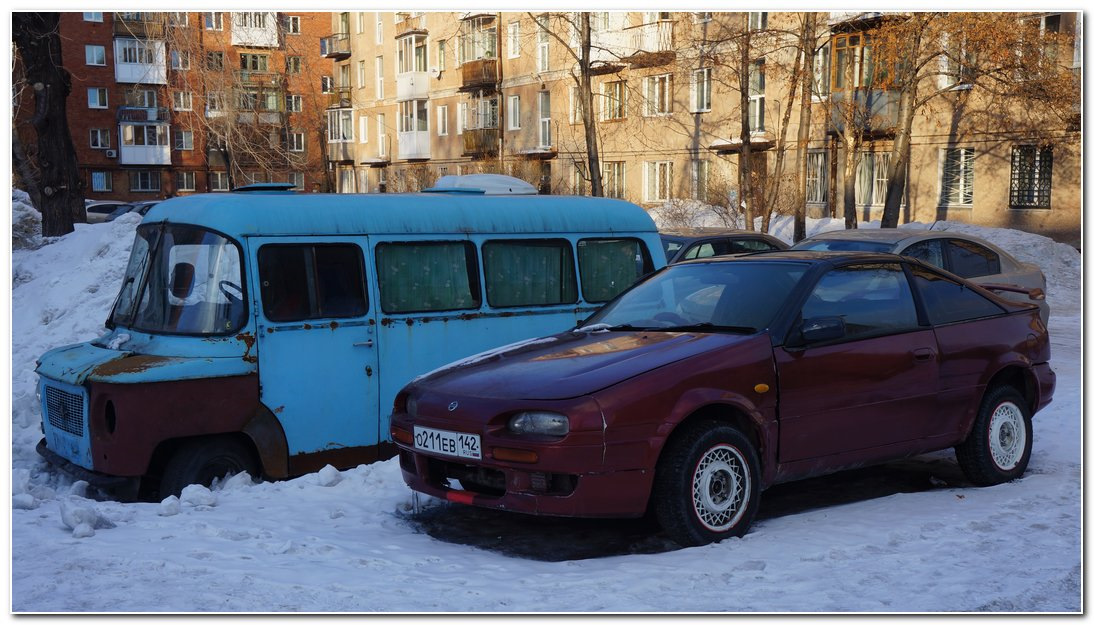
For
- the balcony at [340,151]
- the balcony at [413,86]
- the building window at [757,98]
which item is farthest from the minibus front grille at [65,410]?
the balcony at [340,151]

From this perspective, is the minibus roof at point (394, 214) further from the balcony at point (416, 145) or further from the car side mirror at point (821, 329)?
the balcony at point (416, 145)

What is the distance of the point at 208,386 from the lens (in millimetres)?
7320

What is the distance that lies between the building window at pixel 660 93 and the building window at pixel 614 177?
259cm

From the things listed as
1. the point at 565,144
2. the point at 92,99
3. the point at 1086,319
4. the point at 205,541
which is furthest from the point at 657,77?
the point at 92,99

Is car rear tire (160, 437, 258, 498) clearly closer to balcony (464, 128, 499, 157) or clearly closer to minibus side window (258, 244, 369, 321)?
minibus side window (258, 244, 369, 321)

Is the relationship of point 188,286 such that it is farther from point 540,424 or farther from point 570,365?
point 540,424

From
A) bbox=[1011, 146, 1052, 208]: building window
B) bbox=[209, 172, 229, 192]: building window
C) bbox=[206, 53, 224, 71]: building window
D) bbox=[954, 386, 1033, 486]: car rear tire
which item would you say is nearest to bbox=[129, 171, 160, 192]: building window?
bbox=[209, 172, 229, 192]: building window

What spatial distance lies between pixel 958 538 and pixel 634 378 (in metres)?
1.83

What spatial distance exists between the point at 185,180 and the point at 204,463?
64080 millimetres

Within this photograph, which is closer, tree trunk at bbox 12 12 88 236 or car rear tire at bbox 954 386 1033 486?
car rear tire at bbox 954 386 1033 486

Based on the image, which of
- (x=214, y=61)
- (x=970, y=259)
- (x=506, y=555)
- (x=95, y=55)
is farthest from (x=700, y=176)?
(x=95, y=55)

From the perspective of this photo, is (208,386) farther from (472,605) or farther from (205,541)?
(472,605)

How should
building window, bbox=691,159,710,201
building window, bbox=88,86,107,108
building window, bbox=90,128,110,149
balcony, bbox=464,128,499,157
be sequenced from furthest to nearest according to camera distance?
building window, bbox=90,128,110,149, building window, bbox=88,86,107,108, balcony, bbox=464,128,499,157, building window, bbox=691,159,710,201

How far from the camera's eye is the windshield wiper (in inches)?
244
